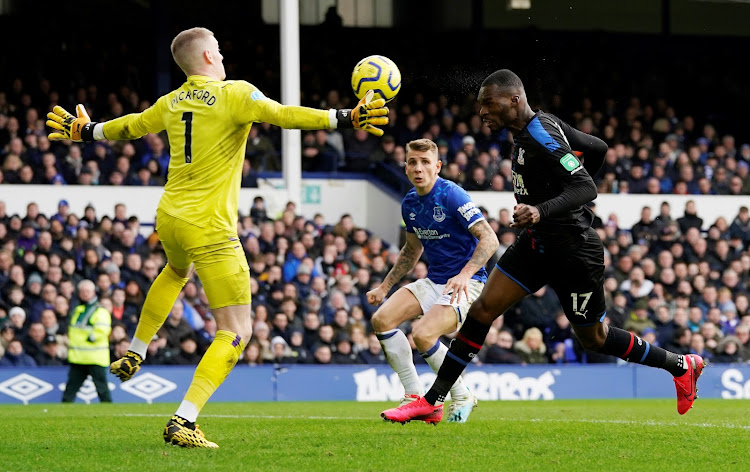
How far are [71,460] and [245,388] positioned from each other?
1013cm

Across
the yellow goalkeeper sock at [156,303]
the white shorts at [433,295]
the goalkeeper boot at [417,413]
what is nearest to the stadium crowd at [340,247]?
the white shorts at [433,295]

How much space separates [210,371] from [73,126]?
229cm

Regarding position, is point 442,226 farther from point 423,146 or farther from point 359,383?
point 359,383

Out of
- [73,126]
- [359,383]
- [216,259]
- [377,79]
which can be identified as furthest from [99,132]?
[359,383]

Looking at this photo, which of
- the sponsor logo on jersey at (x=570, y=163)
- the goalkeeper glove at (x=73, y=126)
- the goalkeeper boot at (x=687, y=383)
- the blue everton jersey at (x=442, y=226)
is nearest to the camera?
the sponsor logo on jersey at (x=570, y=163)

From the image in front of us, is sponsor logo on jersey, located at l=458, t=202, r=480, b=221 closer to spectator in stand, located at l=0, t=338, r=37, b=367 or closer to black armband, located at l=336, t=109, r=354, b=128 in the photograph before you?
black armband, located at l=336, t=109, r=354, b=128

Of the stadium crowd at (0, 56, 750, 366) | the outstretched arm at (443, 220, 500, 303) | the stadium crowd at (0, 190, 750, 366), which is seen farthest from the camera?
the stadium crowd at (0, 56, 750, 366)

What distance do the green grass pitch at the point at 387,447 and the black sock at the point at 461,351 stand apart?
34 cm

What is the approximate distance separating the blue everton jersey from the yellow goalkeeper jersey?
7.70 ft

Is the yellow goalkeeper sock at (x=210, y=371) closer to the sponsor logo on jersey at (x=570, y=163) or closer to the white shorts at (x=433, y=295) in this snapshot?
the sponsor logo on jersey at (x=570, y=163)

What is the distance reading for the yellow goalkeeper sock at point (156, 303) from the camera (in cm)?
741

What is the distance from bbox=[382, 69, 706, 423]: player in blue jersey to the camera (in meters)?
7.07

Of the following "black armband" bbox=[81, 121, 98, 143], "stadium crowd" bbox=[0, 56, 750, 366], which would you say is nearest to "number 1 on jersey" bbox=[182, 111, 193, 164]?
"black armband" bbox=[81, 121, 98, 143]

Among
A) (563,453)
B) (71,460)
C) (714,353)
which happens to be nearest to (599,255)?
(563,453)
